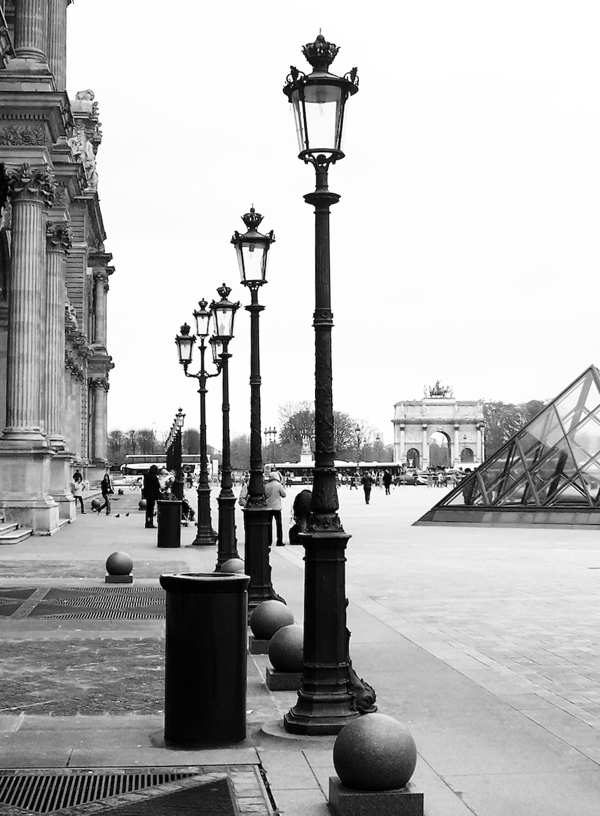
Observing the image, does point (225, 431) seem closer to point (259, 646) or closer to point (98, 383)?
point (259, 646)

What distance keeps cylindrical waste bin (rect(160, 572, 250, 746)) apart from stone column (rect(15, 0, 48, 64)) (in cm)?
2401

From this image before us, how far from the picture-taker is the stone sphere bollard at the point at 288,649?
8555 mm

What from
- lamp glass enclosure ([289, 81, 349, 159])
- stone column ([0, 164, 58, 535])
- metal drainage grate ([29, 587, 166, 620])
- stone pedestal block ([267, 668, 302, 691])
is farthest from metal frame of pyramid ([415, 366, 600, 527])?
lamp glass enclosure ([289, 81, 349, 159])

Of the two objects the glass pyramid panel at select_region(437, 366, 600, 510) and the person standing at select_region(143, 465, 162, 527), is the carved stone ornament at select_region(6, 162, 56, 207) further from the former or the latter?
the glass pyramid panel at select_region(437, 366, 600, 510)

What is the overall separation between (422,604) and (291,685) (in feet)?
19.4

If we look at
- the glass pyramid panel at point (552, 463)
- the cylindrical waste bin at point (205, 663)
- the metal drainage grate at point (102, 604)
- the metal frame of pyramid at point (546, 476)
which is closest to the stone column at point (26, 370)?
the metal drainage grate at point (102, 604)

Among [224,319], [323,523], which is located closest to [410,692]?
[323,523]

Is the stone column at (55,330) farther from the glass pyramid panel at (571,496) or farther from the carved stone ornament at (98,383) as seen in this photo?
the carved stone ornament at (98,383)

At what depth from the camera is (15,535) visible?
24.6m

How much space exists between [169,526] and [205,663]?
17.8 metres

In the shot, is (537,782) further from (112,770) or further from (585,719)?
(112,770)

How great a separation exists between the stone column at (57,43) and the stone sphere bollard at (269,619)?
2496cm

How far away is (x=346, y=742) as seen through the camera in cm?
537

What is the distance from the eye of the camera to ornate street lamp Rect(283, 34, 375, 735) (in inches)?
277
